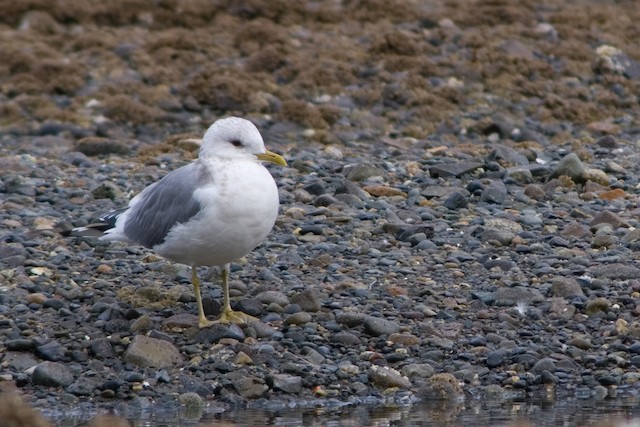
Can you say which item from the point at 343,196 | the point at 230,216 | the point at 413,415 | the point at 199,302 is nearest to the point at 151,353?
the point at 199,302

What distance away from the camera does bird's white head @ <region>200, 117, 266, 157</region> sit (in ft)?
23.3

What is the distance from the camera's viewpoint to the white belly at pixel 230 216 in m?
6.80

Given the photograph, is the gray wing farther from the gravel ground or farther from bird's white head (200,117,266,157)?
the gravel ground

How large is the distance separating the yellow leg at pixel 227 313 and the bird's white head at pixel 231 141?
0.70m

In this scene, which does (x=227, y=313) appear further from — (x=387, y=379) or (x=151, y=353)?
(x=387, y=379)

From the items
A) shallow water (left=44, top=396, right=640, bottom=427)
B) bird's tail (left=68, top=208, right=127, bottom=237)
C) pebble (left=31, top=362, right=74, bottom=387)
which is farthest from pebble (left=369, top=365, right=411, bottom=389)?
bird's tail (left=68, top=208, right=127, bottom=237)

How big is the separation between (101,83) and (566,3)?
6653 millimetres

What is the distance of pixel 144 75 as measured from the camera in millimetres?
14406

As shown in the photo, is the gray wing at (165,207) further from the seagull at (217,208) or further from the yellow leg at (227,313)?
the yellow leg at (227,313)

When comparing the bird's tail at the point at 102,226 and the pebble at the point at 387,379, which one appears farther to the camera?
the bird's tail at the point at 102,226

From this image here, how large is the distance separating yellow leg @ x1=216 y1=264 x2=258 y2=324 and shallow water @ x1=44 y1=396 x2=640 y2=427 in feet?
2.67

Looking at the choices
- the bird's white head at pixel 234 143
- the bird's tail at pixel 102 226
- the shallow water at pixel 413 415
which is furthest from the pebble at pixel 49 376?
the bird's white head at pixel 234 143

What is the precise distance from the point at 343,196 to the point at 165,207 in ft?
8.51

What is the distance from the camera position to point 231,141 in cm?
712
